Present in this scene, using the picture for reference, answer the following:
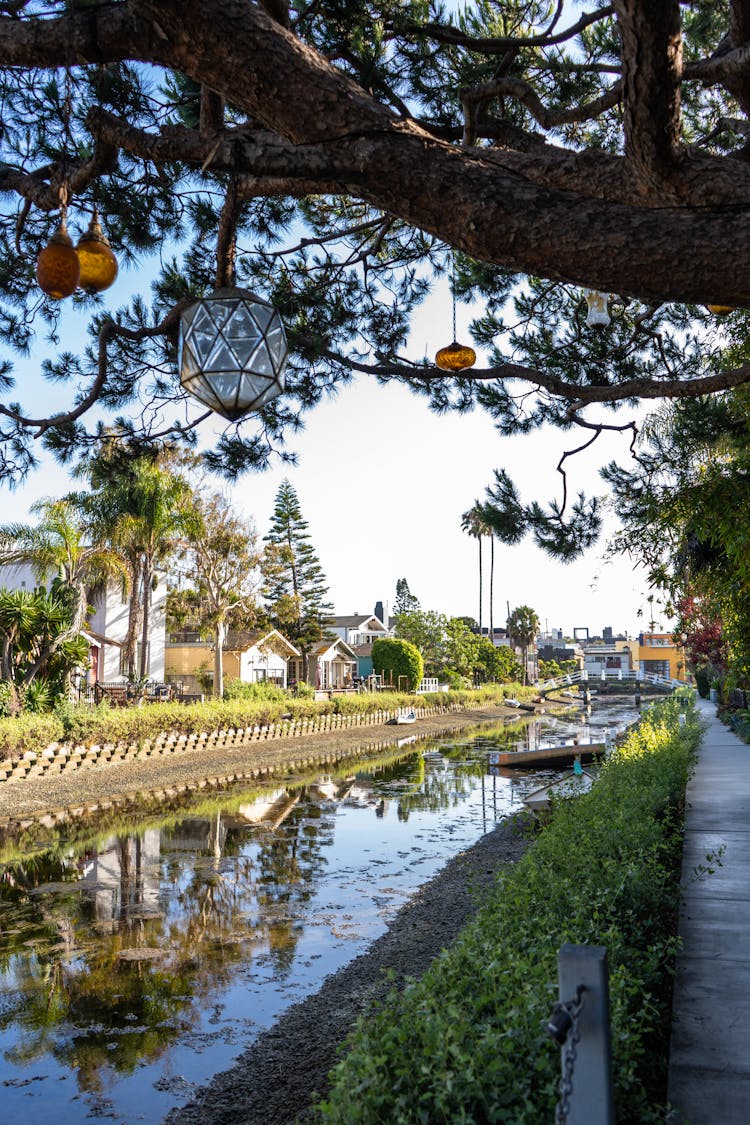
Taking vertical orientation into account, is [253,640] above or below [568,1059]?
above

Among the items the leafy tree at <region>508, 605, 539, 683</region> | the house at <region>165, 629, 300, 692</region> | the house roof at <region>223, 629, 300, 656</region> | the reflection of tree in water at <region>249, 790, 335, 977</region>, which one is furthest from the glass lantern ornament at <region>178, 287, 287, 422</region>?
the leafy tree at <region>508, 605, 539, 683</region>

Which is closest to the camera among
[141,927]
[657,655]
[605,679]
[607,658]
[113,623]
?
[141,927]

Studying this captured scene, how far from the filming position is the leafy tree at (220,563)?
2736 centimetres

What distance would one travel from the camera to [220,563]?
27.9m

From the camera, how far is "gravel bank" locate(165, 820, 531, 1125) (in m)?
4.96

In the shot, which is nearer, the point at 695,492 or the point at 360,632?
the point at 695,492

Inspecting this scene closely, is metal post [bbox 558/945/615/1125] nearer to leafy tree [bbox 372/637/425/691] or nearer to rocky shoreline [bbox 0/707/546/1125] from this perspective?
rocky shoreline [bbox 0/707/546/1125]

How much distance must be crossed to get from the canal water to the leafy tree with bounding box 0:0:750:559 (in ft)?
13.5

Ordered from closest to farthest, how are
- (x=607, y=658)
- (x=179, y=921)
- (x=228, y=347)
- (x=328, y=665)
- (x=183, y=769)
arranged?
1. (x=228, y=347)
2. (x=179, y=921)
3. (x=183, y=769)
4. (x=328, y=665)
5. (x=607, y=658)

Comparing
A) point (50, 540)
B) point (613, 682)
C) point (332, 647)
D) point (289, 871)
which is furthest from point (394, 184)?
point (613, 682)

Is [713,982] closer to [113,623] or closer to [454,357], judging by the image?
[454,357]

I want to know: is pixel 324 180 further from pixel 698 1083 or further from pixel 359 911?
pixel 359 911

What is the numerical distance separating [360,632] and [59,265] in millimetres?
54175

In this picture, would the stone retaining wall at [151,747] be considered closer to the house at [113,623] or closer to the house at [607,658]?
the house at [113,623]
